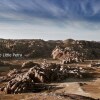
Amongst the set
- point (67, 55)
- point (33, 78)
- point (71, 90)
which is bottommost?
point (71, 90)

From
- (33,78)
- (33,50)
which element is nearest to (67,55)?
(33,50)

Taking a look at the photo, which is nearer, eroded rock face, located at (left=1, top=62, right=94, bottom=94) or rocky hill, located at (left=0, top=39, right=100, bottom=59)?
eroded rock face, located at (left=1, top=62, right=94, bottom=94)

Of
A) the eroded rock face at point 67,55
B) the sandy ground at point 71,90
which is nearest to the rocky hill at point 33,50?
the eroded rock face at point 67,55

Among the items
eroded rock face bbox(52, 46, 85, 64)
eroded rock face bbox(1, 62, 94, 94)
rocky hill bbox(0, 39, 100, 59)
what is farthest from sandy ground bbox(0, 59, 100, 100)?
rocky hill bbox(0, 39, 100, 59)

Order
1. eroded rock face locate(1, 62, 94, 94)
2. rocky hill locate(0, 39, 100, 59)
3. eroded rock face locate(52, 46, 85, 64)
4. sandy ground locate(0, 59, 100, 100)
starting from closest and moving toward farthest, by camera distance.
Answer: sandy ground locate(0, 59, 100, 100) < eroded rock face locate(1, 62, 94, 94) < eroded rock face locate(52, 46, 85, 64) < rocky hill locate(0, 39, 100, 59)

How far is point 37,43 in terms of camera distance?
332 ft

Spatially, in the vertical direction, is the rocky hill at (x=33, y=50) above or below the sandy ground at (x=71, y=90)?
above

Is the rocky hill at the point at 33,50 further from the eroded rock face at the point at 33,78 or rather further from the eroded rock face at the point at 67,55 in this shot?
the eroded rock face at the point at 33,78

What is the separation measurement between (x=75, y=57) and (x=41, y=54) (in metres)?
17.5

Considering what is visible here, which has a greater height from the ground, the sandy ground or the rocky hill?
the rocky hill

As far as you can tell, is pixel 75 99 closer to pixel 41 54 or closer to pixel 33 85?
pixel 33 85

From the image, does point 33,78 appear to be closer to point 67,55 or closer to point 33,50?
point 67,55

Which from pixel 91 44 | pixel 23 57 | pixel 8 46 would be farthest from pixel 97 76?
pixel 91 44

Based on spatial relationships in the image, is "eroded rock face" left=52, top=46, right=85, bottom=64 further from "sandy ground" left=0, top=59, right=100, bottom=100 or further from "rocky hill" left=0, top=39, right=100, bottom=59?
"sandy ground" left=0, top=59, right=100, bottom=100
